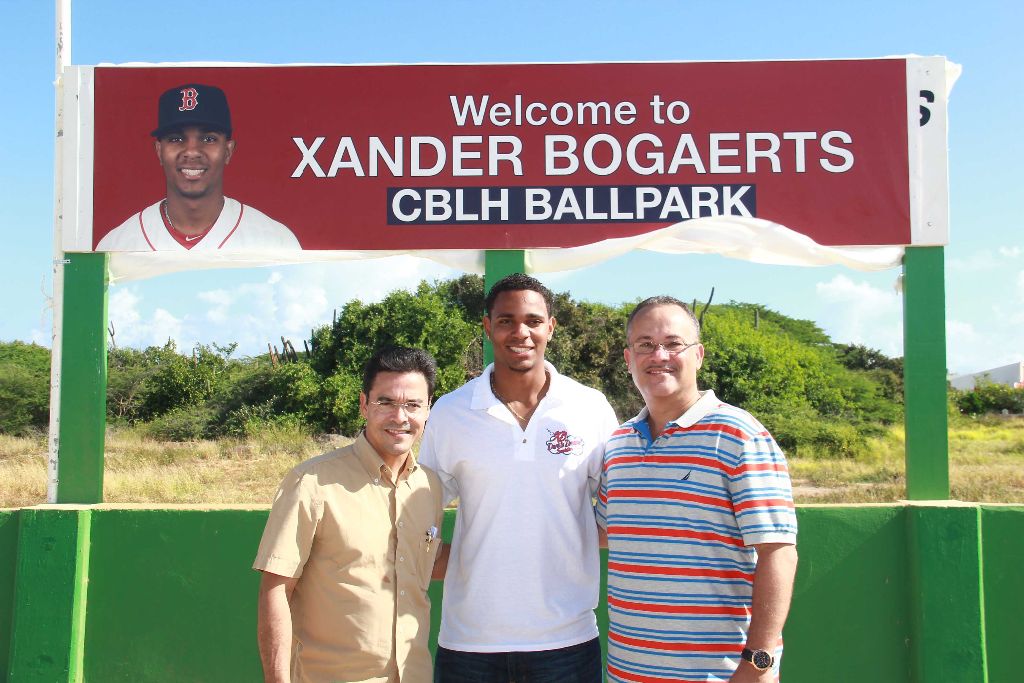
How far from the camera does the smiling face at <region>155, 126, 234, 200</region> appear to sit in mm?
4414

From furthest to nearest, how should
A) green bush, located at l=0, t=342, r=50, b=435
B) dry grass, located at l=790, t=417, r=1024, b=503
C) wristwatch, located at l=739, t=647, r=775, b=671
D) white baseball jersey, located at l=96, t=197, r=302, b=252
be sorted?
green bush, located at l=0, t=342, r=50, b=435, dry grass, located at l=790, t=417, r=1024, b=503, white baseball jersey, located at l=96, t=197, r=302, b=252, wristwatch, located at l=739, t=647, r=775, b=671

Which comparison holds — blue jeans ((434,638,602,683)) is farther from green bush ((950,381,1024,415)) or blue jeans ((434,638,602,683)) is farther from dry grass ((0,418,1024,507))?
green bush ((950,381,1024,415))

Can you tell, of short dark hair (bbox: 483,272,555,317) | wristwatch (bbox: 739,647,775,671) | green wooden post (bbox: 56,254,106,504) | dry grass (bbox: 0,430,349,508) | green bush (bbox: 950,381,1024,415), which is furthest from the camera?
green bush (bbox: 950,381,1024,415)

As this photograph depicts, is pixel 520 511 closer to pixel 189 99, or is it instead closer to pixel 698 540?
pixel 698 540

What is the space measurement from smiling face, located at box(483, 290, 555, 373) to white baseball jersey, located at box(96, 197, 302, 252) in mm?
1870

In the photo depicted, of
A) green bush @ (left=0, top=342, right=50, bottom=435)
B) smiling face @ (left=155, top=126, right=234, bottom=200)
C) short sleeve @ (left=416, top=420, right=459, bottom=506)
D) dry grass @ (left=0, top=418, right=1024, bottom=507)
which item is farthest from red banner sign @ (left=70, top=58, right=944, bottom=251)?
green bush @ (left=0, top=342, right=50, bottom=435)

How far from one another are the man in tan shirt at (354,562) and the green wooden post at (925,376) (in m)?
2.76

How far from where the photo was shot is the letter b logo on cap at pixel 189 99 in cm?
443

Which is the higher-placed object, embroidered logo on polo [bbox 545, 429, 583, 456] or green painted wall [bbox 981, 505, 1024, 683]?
embroidered logo on polo [bbox 545, 429, 583, 456]

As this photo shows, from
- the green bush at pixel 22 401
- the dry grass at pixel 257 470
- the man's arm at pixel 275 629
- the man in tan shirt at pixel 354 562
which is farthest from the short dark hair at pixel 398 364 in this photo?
the green bush at pixel 22 401

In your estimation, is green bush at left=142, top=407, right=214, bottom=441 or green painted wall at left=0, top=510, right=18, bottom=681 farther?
green bush at left=142, top=407, right=214, bottom=441

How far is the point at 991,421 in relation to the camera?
29.0m

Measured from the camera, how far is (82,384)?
169 inches

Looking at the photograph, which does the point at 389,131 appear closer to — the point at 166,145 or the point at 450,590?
the point at 166,145
